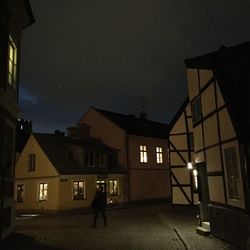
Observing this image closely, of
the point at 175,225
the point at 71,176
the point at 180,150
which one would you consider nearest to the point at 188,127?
the point at 180,150

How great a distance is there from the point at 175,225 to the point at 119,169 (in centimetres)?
1488

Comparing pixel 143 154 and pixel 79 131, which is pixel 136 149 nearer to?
pixel 143 154

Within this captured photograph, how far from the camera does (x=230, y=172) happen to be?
10.2 metres

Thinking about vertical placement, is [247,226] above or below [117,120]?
below

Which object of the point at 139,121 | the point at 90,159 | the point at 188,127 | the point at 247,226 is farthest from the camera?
the point at 139,121

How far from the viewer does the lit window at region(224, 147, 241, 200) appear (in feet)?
31.8

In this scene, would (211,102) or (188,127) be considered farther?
(188,127)

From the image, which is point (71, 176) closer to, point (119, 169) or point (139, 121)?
point (119, 169)

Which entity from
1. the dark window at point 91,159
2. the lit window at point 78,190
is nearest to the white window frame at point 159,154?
the dark window at point 91,159

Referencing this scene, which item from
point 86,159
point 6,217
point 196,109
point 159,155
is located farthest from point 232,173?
point 159,155

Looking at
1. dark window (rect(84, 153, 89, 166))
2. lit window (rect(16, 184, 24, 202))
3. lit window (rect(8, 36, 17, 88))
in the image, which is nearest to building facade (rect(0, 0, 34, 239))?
lit window (rect(8, 36, 17, 88))

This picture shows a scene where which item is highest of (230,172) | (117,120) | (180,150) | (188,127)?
(117,120)

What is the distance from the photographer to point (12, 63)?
13438 mm

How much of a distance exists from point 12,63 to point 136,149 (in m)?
18.9
